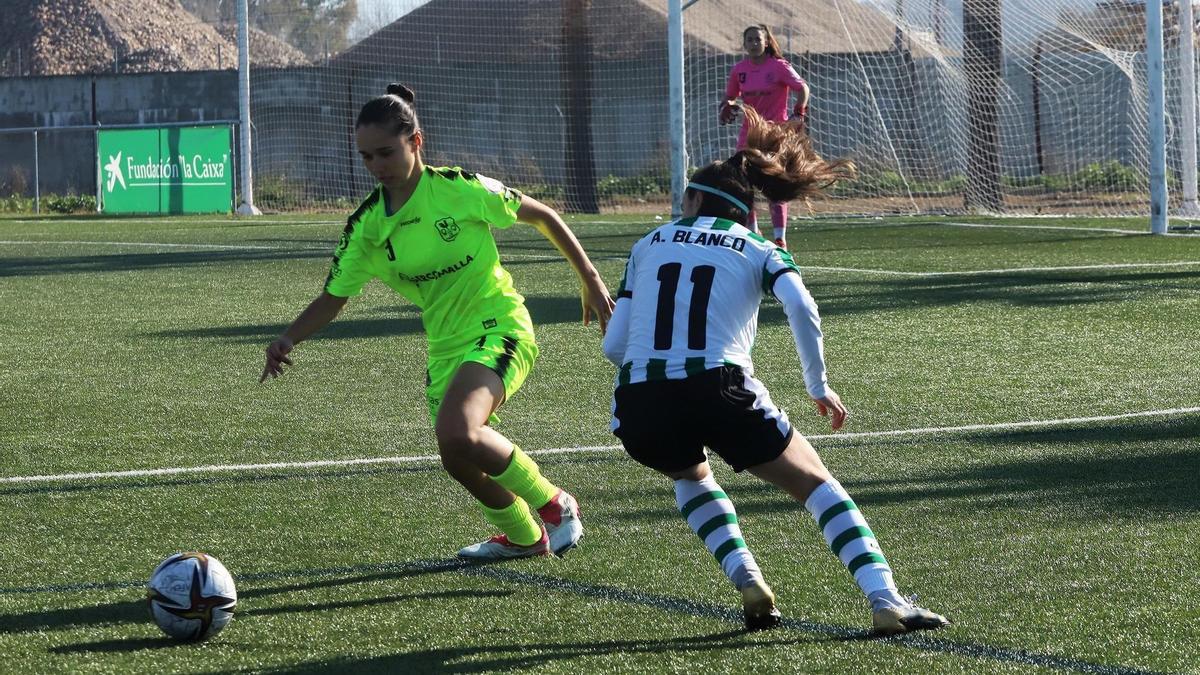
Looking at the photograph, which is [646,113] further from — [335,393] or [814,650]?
[814,650]

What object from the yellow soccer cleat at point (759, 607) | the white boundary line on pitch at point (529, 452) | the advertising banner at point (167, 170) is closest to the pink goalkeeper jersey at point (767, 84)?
the white boundary line on pitch at point (529, 452)

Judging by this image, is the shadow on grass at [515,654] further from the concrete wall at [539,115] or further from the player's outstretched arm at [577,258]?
the concrete wall at [539,115]

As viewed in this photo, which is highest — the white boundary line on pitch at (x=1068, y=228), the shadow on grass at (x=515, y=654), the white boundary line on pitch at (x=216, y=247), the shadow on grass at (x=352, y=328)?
the white boundary line on pitch at (x=1068, y=228)

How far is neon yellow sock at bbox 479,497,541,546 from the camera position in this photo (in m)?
5.14

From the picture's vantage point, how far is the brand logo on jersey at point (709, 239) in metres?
4.34

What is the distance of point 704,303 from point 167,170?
24.0 m

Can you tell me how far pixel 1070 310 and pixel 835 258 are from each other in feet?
14.5

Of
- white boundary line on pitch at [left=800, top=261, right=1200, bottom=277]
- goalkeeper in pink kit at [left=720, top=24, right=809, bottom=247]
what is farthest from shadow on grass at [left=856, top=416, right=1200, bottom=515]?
goalkeeper in pink kit at [left=720, top=24, right=809, bottom=247]

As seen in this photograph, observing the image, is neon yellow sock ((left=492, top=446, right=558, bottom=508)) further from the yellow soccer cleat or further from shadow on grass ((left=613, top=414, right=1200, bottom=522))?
the yellow soccer cleat

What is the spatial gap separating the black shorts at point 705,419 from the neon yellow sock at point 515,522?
3.04ft

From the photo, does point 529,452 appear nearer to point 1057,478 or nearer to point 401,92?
point 401,92

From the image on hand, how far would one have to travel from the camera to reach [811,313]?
4.21 m

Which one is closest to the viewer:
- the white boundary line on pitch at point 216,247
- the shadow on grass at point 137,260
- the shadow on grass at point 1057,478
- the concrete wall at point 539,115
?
the shadow on grass at point 1057,478

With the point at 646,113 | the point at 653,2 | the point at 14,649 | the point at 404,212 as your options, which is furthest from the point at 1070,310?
the point at 653,2
